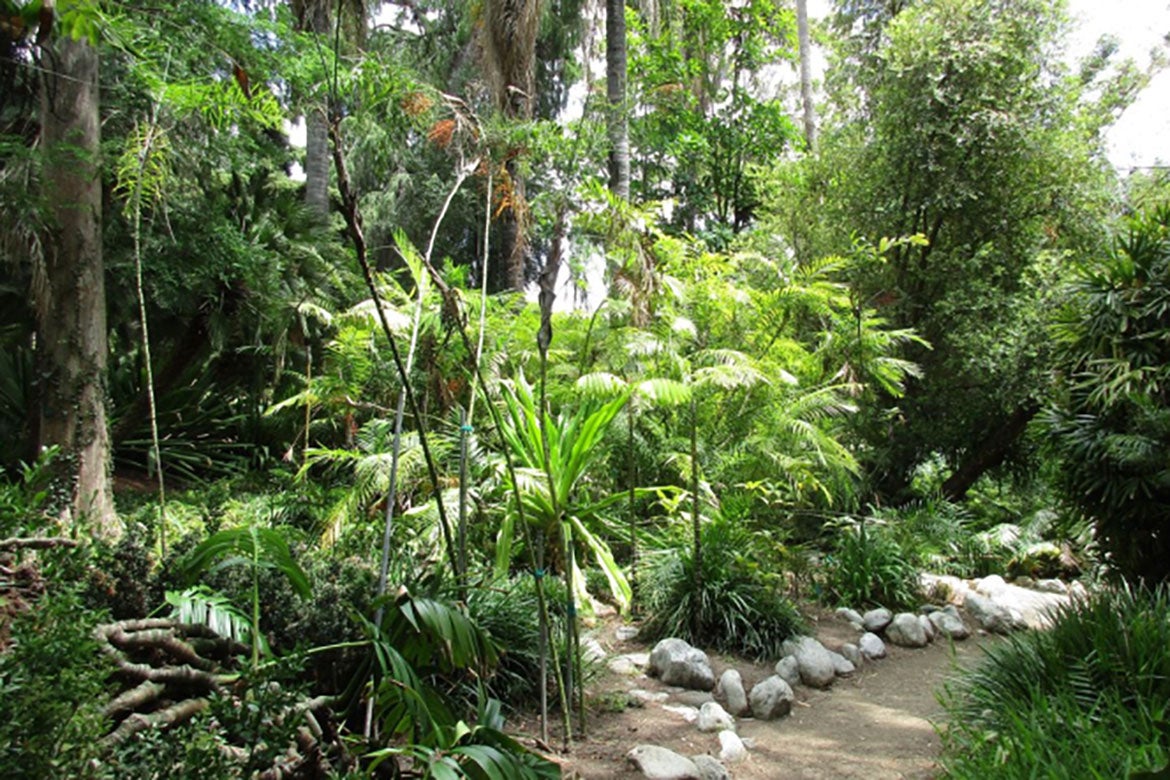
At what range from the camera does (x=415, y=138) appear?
17.2m

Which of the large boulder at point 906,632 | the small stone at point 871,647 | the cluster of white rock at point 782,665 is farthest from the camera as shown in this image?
the large boulder at point 906,632

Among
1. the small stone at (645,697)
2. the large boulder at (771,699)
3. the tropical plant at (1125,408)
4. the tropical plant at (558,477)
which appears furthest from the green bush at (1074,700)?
the tropical plant at (558,477)

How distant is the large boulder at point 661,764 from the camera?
10.0 ft

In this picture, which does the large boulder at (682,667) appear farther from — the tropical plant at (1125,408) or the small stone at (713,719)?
the tropical plant at (1125,408)

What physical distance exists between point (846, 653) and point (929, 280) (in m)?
6.34

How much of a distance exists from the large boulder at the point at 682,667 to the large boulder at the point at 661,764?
1112mm

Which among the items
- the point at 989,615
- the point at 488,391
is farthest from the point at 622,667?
the point at 989,615

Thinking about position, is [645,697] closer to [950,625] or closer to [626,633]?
A: [626,633]

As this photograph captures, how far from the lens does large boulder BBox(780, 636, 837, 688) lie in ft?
15.4

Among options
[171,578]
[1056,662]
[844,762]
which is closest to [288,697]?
[171,578]

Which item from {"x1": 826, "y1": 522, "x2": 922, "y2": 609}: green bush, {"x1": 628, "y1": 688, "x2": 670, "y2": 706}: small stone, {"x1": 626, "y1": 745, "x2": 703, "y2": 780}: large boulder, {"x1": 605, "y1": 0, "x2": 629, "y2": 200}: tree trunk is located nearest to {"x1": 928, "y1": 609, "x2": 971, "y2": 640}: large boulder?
{"x1": 826, "y1": 522, "x2": 922, "y2": 609}: green bush

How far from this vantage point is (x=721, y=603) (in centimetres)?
503

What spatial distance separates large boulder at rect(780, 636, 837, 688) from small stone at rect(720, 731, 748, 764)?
1.18 m

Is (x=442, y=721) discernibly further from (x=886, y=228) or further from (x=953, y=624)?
(x=886, y=228)
